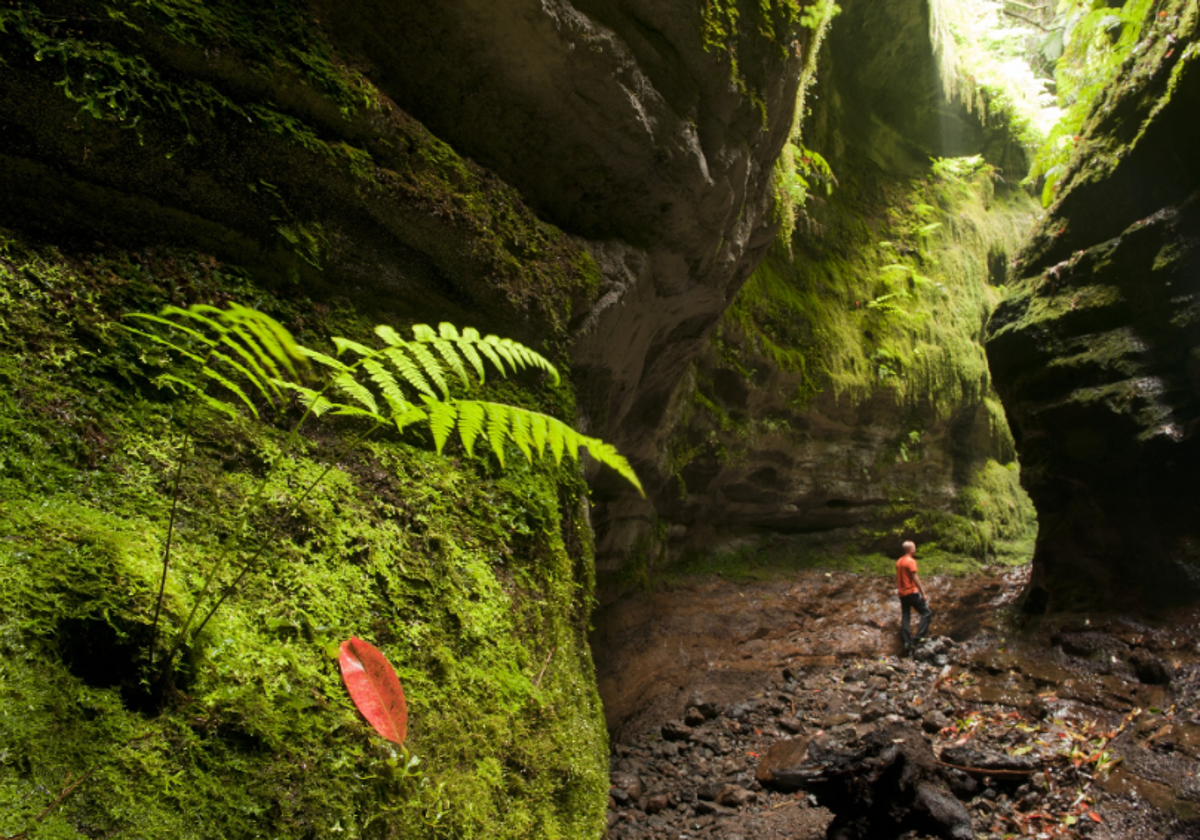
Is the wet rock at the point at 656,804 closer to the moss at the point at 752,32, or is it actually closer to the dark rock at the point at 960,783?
the dark rock at the point at 960,783

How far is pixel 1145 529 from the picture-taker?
7.26m

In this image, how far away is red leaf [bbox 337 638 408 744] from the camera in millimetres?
1636

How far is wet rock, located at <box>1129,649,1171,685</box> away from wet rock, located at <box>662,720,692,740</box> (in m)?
4.60

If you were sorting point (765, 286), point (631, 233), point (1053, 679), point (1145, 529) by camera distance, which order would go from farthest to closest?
point (765, 286), point (1145, 529), point (1053, 679), point (631, 233)

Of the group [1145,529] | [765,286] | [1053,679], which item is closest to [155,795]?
[1053,679]

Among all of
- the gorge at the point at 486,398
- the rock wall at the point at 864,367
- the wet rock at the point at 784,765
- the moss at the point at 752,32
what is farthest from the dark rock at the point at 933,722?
the moss at the point at 752,32

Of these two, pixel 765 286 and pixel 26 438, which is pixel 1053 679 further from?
pixel 26 438

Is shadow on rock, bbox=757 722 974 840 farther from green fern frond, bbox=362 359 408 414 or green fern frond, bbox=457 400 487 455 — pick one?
green fern frond, bbox=362 359 408 414

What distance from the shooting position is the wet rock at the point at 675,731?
20.3 feet

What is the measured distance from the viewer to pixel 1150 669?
5938 millimetres

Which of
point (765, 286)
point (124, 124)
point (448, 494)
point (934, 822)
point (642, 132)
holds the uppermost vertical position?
point (765, 286)

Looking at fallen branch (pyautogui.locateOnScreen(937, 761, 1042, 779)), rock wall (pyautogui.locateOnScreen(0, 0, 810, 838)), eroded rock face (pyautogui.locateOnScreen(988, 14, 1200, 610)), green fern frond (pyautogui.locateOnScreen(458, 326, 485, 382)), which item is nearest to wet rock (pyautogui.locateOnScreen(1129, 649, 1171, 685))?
eroded rock face (pyautogui.locateOnScreen(988, 14, 1200, 610))

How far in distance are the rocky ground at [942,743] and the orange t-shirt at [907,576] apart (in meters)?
0.75

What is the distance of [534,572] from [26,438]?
2002mm
